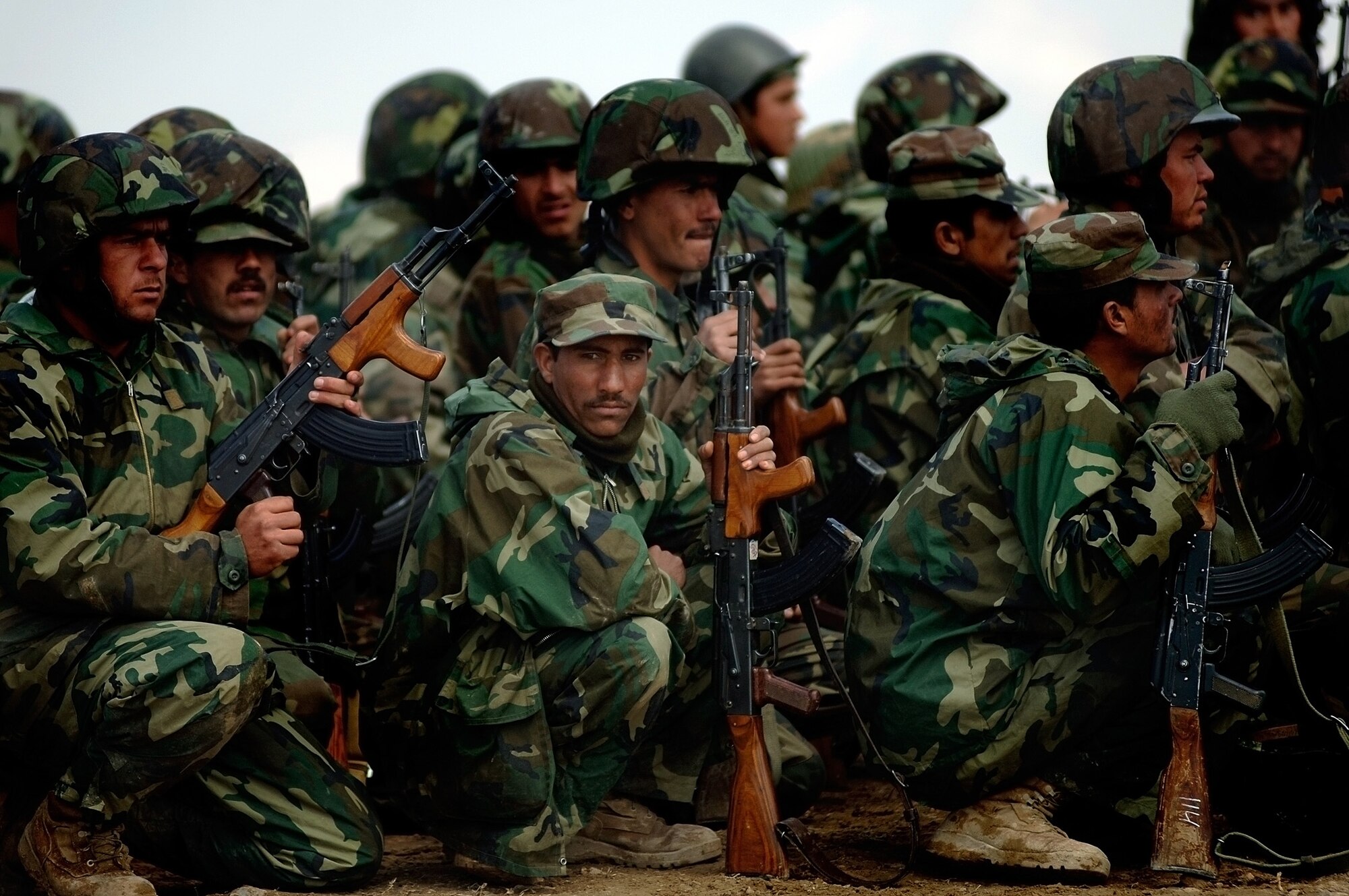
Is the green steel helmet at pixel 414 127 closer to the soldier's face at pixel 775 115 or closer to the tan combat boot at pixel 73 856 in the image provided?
the soldier's face at pixel 775 115

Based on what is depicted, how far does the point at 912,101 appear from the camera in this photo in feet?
33.4

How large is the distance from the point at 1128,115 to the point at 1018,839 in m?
2.77

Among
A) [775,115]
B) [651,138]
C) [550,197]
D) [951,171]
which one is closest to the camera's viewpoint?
[651,138]

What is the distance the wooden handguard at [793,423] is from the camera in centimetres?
766

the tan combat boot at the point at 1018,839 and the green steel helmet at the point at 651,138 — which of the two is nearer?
the tan combat boot at the point at 1018,839

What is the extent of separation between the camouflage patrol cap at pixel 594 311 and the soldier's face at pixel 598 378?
6 centimetres

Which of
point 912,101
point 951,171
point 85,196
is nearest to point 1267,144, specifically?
point 912,101

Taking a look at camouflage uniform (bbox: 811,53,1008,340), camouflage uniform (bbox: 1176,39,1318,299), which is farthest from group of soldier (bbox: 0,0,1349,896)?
camouflage uniform (bbox: 811,53,1008,340)

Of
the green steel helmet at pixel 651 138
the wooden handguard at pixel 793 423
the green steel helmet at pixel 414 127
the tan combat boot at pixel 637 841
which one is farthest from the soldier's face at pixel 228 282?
the green steel helmet at pixel 414 127

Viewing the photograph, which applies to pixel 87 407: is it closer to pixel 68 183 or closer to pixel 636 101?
pixel 68 183

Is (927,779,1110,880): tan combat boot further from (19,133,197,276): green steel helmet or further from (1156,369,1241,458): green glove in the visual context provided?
(19,133,197,276): green steel helmet

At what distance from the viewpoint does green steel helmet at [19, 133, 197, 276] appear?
617 centimetres

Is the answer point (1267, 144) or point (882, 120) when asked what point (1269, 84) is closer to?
point (1267, 144)

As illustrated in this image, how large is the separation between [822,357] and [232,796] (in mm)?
3307
